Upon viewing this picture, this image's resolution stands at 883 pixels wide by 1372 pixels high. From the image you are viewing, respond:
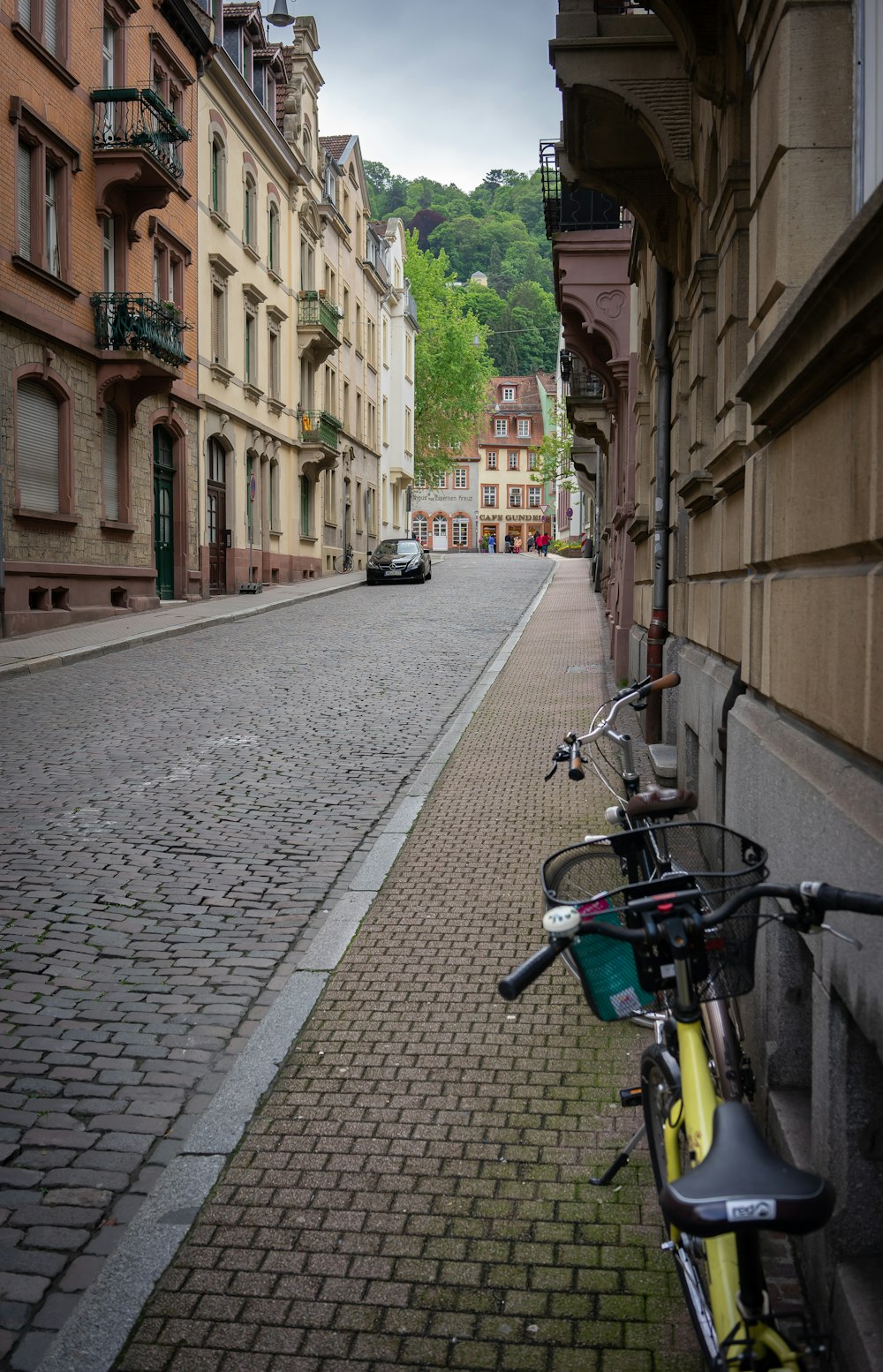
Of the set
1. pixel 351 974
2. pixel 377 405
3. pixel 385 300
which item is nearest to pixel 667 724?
pixel 351 974

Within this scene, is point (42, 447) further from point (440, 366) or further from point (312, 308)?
point (440, 366)

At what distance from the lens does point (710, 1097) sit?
8.11ft

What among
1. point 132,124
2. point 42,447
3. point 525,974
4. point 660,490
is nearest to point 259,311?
point 132,124

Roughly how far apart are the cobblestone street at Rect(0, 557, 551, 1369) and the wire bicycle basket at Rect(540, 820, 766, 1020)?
1.66 metres

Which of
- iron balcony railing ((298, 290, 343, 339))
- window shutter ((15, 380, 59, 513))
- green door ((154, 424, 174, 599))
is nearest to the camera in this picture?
window shutter ((15, 380, 59, 513))

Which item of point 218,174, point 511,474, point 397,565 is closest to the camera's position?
point 218,174

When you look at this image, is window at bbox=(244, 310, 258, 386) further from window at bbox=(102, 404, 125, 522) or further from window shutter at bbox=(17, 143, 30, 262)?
window shutter at bbox=(17, 143, 30, 262)

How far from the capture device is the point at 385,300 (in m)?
60.4

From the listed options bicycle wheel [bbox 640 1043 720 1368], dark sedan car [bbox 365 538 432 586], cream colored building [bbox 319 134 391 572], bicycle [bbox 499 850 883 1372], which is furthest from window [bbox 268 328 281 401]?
bicycle [bbox 499 850 883 1372]

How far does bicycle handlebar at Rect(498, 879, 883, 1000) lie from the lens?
216 cm

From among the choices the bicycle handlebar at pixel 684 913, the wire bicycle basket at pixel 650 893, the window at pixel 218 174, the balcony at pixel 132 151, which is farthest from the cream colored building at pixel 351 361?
the bicycle handlebar at pixel 684 913

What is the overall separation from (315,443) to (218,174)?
9728 mm

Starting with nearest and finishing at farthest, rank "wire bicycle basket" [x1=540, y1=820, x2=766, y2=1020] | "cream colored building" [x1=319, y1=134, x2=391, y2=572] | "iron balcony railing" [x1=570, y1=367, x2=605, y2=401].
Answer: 1. "wire bicycle basket" [x1=540, y1=820, x2=766, y2=1020]
2. "iron balcony railing" [x1=570, y1=367, x2=605, y2=401]
3. "cream colored building" [x1=319, y1=134, x2=391, y2=572]

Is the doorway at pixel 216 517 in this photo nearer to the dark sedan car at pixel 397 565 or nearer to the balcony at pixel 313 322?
the dark sedan car at pixel 397 565
